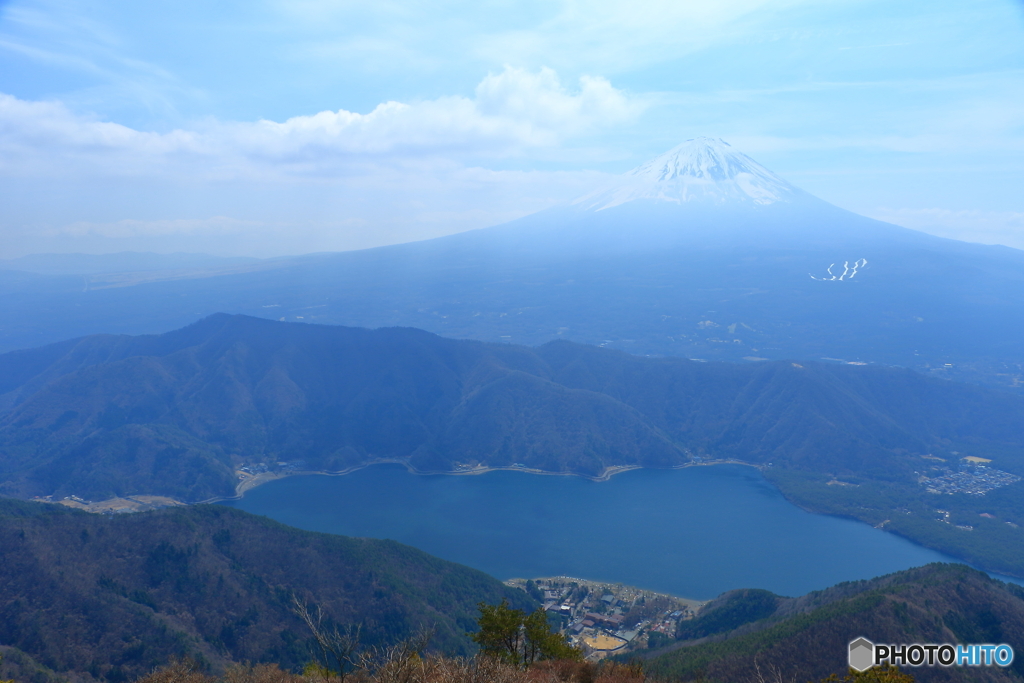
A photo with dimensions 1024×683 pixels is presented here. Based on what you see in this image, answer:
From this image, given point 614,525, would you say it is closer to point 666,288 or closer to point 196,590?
point 196,590

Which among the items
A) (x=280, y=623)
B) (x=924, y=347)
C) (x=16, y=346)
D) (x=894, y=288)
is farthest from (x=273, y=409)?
(x=894, y=288)

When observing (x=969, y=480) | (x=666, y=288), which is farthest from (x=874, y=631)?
(x=666, y=288)

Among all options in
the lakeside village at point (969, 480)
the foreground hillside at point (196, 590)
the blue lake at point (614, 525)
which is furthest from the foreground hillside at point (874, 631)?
the lakeside village at point (969, 480)

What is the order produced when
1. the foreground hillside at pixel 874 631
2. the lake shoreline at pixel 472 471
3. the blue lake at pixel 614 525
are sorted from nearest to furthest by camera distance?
the foreground hillside at pixel 874 631 → the blue lake at pixel 614 525 → the lake shoreline at pixel 472 471

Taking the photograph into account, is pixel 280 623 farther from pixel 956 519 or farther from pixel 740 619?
pixel 956 519

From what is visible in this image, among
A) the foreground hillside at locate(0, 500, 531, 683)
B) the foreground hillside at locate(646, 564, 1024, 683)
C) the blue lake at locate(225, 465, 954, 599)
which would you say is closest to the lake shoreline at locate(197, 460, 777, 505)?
the blue lake at locate(225, 465, 954, 599)

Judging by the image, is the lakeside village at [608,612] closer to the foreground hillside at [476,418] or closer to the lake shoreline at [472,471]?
the lake shoreline at [472,471]
